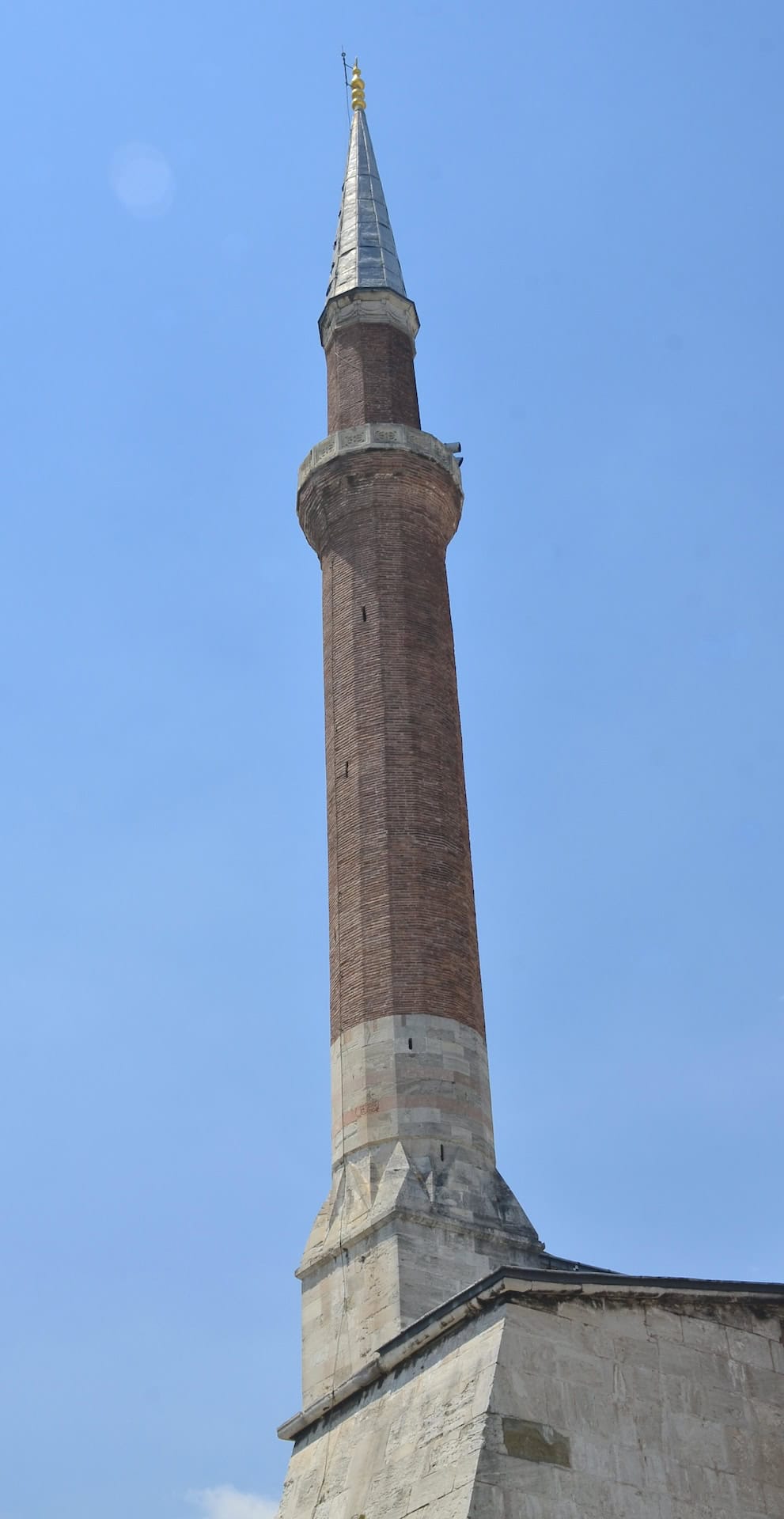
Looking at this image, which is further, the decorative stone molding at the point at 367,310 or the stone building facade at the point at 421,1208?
the decorative stone molding at the point at 367,310

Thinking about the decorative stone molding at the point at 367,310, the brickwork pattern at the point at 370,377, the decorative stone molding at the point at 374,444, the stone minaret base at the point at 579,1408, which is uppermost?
the decorative stone molding at the point at 367,310

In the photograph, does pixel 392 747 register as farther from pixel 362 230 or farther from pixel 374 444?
pixel 362 230

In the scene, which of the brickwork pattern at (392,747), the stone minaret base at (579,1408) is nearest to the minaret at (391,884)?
the brickwork pattern at (392,747)

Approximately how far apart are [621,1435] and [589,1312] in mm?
626

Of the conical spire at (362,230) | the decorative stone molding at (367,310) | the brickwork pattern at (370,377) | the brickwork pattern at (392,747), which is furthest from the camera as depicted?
the conical spire at (362,230)

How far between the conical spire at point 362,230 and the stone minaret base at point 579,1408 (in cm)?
1249

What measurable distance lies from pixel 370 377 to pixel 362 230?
260cm

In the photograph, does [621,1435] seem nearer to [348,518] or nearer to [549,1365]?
[549,1365]

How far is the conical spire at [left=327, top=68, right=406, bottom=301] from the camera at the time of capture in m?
19.6

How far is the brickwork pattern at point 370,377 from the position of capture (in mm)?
18469

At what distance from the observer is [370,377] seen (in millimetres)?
18703

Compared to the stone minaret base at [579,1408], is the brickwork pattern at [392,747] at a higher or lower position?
higher

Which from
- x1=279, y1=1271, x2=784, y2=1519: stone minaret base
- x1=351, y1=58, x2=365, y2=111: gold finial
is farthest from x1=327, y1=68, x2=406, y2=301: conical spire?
x1=279, y1=1271, x2=784, y2=1519: stone minaret base

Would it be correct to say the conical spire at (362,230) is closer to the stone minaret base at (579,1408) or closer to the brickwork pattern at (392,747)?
the brickwork pattern at (392,747)
